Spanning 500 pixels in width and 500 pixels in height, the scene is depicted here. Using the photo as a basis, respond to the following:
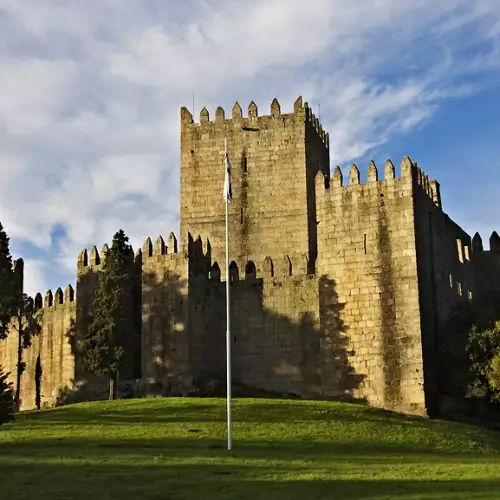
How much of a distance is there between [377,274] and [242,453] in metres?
14.5

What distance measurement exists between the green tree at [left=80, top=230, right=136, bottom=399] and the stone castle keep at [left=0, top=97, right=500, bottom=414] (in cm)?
68

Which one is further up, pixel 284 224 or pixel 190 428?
pixel 284 224

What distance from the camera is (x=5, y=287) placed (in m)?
40.4

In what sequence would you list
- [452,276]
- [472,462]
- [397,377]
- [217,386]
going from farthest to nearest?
[452,276]
[217,386]
[397,377]
[472,462]

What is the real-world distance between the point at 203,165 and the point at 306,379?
54.4 feet

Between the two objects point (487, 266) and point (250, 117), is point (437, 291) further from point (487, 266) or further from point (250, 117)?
point (250, 117)

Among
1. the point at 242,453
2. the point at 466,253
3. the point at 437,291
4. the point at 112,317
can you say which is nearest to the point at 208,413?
the point at 242,453

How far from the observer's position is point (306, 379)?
130ft

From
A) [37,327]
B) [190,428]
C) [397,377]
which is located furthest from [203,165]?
[190,428]

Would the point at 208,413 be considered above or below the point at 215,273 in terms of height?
below

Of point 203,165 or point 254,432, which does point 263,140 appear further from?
point 254,432

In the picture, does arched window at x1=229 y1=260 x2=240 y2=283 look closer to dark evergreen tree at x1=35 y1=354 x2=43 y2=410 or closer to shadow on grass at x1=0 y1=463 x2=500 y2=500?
dark evergreen tree at x1=35 y1=354 x2=43 y2=410

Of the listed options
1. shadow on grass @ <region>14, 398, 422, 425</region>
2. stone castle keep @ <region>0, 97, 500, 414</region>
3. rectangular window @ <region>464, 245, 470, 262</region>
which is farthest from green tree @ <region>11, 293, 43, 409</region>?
rectangular window @ <region>464, 245, 470, 262</region>

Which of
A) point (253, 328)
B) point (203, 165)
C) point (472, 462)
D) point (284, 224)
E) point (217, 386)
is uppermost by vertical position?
point (203, 165)
